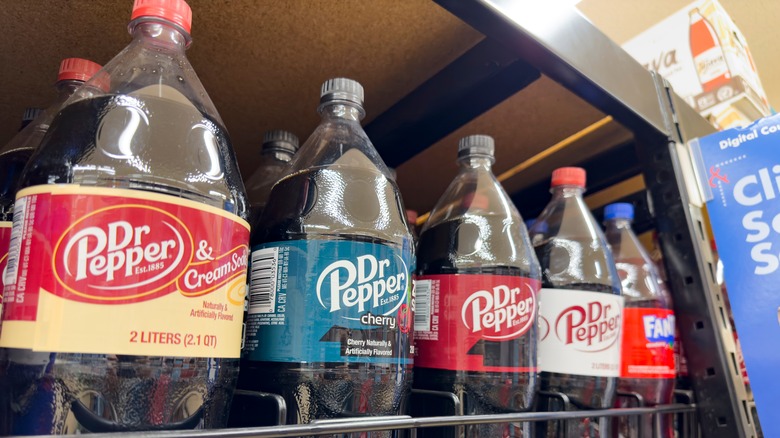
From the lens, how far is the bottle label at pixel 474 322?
2.64 feet

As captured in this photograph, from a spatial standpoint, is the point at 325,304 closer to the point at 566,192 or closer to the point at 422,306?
the point at 422,306

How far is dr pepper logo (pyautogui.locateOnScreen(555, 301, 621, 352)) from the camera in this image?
3.08 ft

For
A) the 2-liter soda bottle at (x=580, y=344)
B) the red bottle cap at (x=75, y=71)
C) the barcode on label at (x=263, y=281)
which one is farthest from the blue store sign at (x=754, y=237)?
the red bottle cap at (x=75, y=71)

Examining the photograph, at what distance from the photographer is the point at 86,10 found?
81 centimetres

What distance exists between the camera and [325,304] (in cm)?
Result: 66

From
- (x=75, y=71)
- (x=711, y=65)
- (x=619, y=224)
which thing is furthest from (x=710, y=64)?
(x=75, y=71)

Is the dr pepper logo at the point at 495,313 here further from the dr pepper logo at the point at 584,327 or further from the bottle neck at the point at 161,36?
the bottle neck at the point at 161,36

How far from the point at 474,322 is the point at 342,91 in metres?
0.35

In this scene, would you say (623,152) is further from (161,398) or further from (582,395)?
(161,398)

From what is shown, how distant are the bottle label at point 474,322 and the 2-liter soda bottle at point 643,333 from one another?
0.29 metres

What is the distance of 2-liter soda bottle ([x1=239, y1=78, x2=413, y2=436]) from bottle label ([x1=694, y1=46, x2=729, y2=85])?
3.25ft

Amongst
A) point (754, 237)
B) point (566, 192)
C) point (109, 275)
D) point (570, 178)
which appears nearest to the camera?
point (109, 275)

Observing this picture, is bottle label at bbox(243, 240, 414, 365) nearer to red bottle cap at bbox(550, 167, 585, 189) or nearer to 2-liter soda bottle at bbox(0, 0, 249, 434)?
2-liter soda bottle at bbox(0, 0, 249, 434)

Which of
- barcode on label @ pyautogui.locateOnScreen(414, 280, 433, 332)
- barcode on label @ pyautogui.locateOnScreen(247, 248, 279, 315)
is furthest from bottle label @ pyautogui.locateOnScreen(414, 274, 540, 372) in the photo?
barcode on label @ pyautogui.locateOnScreen(247, 248, 279, 315)
